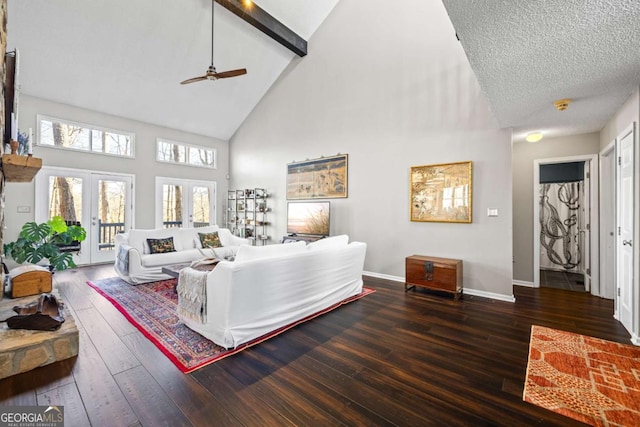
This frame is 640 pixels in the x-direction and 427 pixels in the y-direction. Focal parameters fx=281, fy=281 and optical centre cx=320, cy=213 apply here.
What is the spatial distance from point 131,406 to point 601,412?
299 centimetres

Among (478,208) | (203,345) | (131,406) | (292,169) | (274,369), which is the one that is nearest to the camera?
(131,406)

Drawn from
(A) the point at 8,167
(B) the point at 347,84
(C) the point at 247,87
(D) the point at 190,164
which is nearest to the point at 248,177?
(D) the point at 190,164

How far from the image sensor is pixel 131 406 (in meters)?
1.78

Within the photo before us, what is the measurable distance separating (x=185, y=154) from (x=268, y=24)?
4165 mm

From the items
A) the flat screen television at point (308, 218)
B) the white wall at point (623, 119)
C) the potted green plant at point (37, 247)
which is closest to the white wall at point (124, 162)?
the potted green plant at point (37, 247)

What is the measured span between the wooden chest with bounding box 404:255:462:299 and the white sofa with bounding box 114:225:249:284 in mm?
3485

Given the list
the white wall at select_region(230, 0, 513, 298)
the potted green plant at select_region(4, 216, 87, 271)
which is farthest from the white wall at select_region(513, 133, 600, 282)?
the potted green plant at select_region(4, 216, 87, 271)

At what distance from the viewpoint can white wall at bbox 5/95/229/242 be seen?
5469 millimetres

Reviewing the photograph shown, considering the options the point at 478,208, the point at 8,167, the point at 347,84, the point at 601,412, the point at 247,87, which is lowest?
the point at 601,412

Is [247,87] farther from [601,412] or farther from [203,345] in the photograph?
[601,412]

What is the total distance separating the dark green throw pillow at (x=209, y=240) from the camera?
220 inches

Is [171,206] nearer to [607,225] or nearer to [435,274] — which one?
[435,274]

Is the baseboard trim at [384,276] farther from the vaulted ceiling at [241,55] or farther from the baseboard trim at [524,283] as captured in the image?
the vaulted ceiling at [241,55]

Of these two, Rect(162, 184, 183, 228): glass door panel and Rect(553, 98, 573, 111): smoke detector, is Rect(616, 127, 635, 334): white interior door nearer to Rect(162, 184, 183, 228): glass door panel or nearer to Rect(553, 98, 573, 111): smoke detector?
Rect(553, 98, 573, 111): smoke detector
